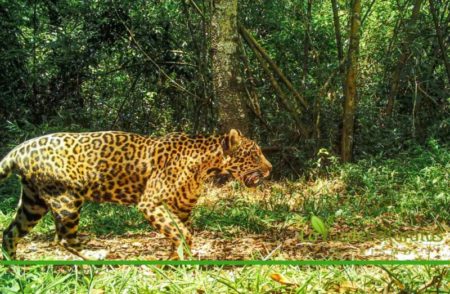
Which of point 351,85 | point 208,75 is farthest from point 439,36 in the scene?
point 208,75

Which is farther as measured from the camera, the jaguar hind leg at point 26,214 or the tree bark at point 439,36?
the tree bark at point 439,36

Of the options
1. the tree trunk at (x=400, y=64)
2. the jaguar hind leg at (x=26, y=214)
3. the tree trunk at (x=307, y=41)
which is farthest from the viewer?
the tree trunk at (x=400, y=64)

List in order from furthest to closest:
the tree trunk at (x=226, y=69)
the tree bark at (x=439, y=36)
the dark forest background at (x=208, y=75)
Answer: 1. the tree bark at (x=439, y=36)
2. the dark forest background at (x=208, y=75)
3. the tree trunk at (x=226, y=69)

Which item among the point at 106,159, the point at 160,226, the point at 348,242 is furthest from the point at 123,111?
the point at 348,242

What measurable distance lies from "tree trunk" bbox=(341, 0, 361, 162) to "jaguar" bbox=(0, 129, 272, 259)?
6.37ft

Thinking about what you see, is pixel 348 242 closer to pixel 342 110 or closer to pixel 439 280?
pixel 439 280

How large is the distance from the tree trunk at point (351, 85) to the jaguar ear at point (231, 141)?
7.07 feet

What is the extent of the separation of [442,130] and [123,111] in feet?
10.00

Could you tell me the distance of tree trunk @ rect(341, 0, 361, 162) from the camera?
195 inches

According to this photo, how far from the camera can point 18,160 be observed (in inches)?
127

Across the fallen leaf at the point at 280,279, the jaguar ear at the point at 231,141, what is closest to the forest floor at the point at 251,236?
the fallen leaf at the point at 280,279

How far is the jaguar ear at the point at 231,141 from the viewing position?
307 cm

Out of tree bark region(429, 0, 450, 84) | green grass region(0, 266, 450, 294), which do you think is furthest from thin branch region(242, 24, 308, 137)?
green grass region(0, 266, 450, 294)

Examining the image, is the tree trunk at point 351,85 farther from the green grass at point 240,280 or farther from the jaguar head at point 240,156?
the green grass at point 240,280
